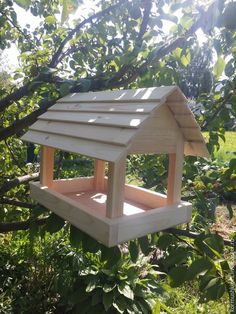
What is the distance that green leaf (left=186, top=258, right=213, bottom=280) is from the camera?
3.16 ft

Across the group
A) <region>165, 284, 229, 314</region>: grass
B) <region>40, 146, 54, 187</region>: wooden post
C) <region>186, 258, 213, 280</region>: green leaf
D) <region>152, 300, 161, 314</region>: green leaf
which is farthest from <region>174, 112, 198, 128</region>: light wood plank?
<region>165, 284, 229, 314</region>: grass

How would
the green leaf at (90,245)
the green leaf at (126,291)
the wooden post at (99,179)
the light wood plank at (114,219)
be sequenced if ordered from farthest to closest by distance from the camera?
the green leaf at (126,291)
the wooden post at (99,179)
the green leaf at (90,245)
the light wood plank at (114,219)

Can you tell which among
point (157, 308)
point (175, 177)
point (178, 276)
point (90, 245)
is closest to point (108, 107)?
point (175, 177)

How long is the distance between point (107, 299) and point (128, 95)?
2327mm

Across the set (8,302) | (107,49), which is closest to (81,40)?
(107,49)

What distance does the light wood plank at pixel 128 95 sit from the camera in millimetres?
1115

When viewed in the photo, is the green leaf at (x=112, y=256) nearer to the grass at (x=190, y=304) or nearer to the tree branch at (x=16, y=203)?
the tree branch at (x=16, y=203)

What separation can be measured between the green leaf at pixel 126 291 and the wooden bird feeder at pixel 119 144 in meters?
1.72

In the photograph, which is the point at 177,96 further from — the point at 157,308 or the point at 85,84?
the point at 157,308

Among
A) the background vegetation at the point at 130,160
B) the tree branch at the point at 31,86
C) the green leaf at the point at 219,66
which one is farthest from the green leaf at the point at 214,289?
the tree branch at the point at 31,86

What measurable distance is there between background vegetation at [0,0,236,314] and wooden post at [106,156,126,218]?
247mm

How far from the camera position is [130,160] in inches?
108

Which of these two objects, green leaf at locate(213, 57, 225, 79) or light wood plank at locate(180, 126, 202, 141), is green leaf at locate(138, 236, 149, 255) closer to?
light wood plank at locate(180, 126, 202, 141)

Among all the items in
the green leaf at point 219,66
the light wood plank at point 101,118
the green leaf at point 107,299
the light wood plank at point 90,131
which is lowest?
the green leaf at point 107,299
